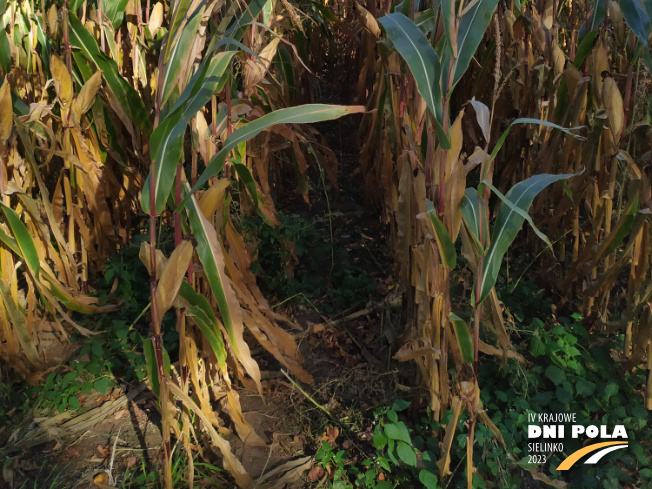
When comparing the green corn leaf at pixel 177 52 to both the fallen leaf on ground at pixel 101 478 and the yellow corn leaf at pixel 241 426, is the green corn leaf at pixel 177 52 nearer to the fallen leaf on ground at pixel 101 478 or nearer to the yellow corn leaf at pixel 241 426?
the yellow corn leaf at pixel 241 426

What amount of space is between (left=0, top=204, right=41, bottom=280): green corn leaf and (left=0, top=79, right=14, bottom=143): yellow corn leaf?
0.23 m

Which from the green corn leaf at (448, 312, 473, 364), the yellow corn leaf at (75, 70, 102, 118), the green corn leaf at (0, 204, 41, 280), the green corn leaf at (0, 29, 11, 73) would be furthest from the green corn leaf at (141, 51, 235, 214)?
the green corn leaf at (0, 29, 11, 73)

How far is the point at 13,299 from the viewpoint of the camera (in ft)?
5.99

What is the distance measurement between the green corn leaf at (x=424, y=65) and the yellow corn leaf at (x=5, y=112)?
1.17 meters

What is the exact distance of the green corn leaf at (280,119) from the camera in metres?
1.26

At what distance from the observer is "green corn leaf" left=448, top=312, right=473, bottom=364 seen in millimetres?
1378

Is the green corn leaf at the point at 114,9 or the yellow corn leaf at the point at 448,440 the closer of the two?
the yellow corn leaf at the point at 448,440

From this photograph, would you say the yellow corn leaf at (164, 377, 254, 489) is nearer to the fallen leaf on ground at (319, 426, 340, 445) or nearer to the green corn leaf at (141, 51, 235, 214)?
the fallen leaf on ground at (319, 426, 340, 445)

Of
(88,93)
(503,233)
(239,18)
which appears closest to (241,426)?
(503,233)

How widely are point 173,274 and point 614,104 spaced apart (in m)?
1.43

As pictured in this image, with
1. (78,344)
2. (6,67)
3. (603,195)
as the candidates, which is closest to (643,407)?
(603,195)

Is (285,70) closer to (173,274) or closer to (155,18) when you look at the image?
(155,18)

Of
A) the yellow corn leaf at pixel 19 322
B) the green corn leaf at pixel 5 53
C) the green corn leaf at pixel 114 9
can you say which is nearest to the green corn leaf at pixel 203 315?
the yellow corn leaf at pixel 19 322

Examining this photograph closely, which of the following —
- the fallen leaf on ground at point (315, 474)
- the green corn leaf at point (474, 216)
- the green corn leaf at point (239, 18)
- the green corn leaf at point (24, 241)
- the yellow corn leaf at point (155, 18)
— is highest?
the yellow corn leaf at point (155, 18)
